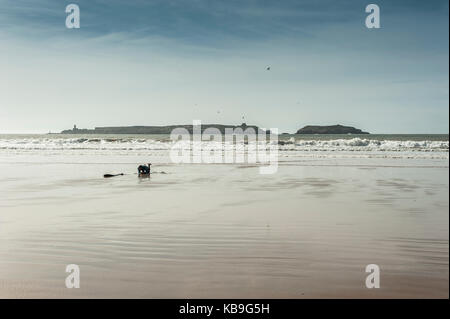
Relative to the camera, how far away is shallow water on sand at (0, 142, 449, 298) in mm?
4688

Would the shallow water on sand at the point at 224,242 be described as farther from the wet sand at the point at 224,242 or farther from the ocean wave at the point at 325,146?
the ocean wave at the point at 325,146

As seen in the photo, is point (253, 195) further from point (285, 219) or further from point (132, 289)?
point (132, 289)

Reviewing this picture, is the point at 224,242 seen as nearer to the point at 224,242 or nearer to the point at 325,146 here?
the point at 224,242

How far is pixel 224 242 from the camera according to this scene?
6.50 metres

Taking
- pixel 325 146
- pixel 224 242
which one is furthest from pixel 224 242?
pixel 325 146

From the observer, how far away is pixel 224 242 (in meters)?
6.50

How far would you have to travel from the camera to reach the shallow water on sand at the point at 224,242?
15.4 ft

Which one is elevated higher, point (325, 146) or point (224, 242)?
point (325, 146)

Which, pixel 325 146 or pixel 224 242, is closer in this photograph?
pixel 224 242

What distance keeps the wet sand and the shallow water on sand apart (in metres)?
0.02

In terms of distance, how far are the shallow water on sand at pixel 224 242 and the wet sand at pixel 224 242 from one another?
0.02 m

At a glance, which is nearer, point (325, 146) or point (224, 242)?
point (224, 242)

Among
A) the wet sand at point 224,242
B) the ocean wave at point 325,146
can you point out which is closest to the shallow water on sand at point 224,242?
the wet sand at point 224,242

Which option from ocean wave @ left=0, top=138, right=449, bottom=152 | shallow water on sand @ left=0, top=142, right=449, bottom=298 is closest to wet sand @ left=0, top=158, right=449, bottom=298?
shallow water on sand @ left=0, top=142, right=449, bottom=298
